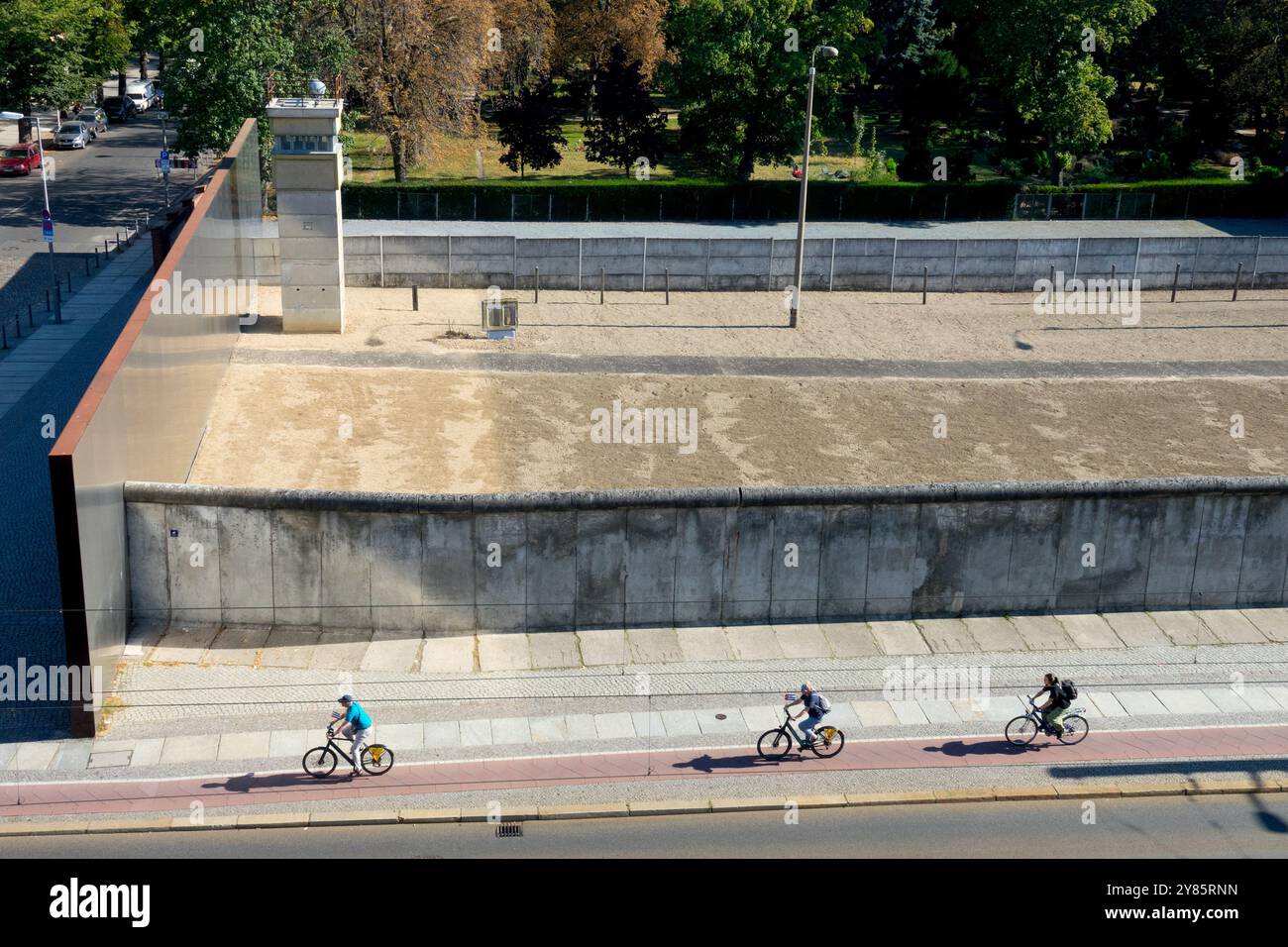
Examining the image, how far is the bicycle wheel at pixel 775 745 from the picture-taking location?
69.8 feet

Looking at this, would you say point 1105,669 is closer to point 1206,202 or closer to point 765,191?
point 765,191

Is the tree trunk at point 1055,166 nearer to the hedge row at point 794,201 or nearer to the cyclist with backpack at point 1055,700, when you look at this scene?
the hedge row at point 794,201

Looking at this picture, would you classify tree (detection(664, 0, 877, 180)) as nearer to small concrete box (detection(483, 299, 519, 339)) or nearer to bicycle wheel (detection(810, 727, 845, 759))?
small concrete box (detection(483, 299, 519, 339))

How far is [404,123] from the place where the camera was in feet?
191

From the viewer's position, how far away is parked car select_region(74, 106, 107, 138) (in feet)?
249

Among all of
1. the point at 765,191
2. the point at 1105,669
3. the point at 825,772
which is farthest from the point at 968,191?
the point at 825,772

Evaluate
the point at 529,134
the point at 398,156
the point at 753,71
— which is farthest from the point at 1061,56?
the point at 398,156

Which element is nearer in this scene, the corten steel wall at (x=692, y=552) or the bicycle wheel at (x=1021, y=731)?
the bicycle wheel at (x=1021, y=731)

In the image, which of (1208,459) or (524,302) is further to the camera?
(524,302)

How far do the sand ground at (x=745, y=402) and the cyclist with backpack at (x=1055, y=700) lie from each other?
10.5 m

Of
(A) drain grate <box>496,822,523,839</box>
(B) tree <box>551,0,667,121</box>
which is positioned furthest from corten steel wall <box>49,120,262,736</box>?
(B) tree <box>551,0,667,121</box>

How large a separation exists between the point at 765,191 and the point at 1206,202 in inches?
821

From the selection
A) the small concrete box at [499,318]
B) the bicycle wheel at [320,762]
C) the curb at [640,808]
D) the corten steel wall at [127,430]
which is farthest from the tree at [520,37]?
the curb at [640,808]

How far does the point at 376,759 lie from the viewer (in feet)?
67.4
